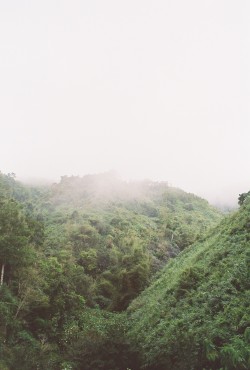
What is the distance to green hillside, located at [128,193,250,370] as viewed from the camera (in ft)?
48.1

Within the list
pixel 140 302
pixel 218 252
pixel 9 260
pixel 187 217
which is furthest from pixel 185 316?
pixel 187 217

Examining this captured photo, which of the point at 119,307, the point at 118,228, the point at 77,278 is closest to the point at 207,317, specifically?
the point at 77,278

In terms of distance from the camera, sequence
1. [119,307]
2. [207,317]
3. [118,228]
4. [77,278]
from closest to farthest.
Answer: [207,317] → [77,278] → [119,307] → [118,228]

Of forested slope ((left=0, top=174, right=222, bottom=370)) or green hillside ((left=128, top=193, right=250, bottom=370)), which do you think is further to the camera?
forested slope ((left=0, top=174, right=222, bottom=370))

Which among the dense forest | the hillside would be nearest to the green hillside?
the dense forest

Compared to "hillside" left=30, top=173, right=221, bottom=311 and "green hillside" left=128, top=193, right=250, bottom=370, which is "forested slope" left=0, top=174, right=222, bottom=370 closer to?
"hillside" left=30, top=173, right=221, bottom=311

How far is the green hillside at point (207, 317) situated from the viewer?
14.6 meters

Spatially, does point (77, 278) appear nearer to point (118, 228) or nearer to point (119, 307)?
point (119, 307)

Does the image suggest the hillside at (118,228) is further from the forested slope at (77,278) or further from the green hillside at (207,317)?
the green hillside at (207,317)

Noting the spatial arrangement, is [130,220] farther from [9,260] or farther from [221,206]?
[221,206]

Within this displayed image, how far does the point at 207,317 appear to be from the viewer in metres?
18.8

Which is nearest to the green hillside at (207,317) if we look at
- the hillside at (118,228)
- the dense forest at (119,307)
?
the dense forest at (119,307)

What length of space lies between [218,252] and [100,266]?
29.0 m

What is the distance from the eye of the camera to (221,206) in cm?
16750
